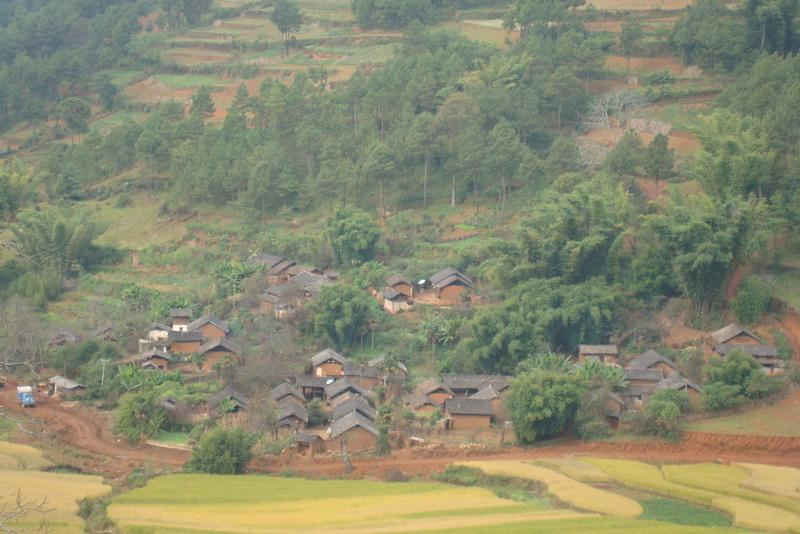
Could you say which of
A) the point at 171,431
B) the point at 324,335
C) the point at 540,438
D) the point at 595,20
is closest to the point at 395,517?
the point at 540,438

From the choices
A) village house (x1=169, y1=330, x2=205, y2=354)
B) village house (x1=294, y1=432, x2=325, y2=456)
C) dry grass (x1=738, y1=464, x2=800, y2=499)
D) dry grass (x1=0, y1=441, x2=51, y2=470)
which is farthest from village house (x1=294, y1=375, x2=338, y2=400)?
dry grass (x1=738, y1=464, x2=800, y2=499)

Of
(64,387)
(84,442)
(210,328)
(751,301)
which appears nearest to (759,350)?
(751,301)

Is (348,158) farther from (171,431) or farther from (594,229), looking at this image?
(171,431)

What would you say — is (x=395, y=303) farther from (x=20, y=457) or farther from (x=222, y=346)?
(x=20, y=457)

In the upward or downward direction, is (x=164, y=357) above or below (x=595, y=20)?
below

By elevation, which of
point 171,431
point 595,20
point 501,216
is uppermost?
point 595,20

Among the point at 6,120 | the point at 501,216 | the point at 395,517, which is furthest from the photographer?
the point at 6,120
